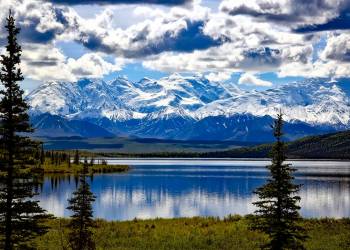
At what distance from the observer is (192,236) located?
47.3 m

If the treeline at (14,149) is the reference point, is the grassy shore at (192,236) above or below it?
below

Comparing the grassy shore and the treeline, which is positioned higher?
the treeline

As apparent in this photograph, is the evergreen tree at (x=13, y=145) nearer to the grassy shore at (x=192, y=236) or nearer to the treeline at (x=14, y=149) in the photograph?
the treeline at (x=14, y=149)

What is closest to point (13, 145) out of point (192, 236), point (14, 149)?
point (14, 149)

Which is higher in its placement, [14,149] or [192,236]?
[14,149]

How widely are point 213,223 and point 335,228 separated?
1251 centimetres

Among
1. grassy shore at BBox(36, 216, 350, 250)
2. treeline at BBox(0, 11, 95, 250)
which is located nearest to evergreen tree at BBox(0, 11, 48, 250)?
treeline at BBox(0, 11, 95, 250)

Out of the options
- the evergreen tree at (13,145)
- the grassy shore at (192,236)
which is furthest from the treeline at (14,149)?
the grassy shore at (192,236)

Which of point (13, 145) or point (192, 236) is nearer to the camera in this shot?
point (13, 145)

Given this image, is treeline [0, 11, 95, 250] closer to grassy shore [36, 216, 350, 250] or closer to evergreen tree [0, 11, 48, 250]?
evergreen tree [0, 11, 48, 250]

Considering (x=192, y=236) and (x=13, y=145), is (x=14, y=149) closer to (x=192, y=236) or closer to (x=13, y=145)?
(x=13, y=145)

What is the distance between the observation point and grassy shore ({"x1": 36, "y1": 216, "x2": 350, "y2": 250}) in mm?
43031

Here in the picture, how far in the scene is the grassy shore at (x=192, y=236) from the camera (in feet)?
141

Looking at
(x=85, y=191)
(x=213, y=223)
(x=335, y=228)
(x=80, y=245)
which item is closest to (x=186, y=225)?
(x=213, y=223)
